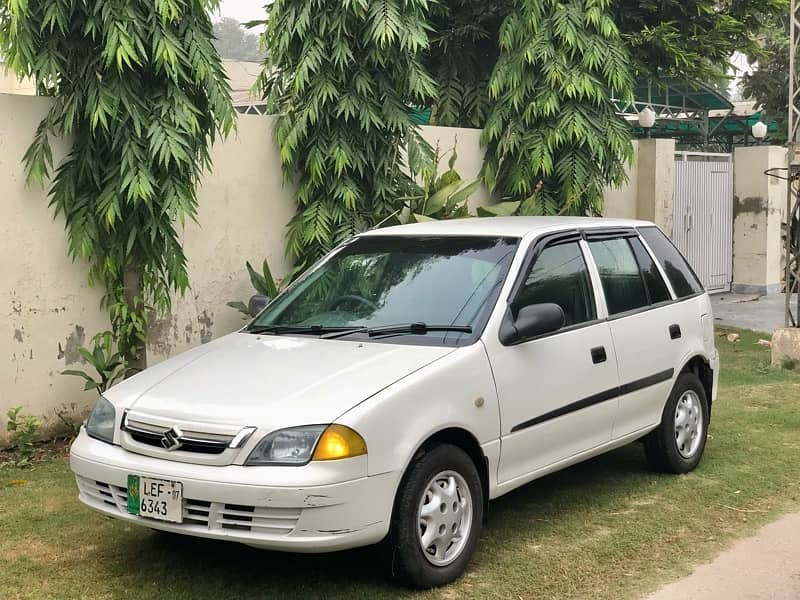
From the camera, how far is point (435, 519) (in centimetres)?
466

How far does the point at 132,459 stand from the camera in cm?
459

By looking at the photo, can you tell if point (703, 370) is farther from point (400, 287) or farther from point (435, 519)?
point (435, 519)

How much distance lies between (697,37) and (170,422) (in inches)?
530

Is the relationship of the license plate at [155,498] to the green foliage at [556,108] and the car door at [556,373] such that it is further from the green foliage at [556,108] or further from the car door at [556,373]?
the green foliage at [556,108]

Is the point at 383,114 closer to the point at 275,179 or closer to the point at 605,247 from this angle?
the point at 275,179

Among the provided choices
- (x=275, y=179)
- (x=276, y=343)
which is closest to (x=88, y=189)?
(x=275, y=179)

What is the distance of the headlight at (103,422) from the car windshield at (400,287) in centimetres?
106

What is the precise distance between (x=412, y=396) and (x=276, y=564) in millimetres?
1171

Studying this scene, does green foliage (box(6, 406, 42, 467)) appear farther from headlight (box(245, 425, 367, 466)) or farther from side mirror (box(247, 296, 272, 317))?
headlight (box(245, 425, 367, 466))

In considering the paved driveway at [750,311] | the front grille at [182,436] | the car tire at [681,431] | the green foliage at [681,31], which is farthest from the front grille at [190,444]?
the green foliage at [681,31]

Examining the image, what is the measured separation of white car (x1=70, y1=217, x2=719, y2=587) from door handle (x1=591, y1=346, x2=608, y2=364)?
0.4 inches

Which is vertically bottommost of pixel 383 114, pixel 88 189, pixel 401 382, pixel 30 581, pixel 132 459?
pixel 30 581

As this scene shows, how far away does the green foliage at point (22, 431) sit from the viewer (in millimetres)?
7156

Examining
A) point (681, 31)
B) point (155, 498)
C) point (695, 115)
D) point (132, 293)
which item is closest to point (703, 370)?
point (155, 498)
